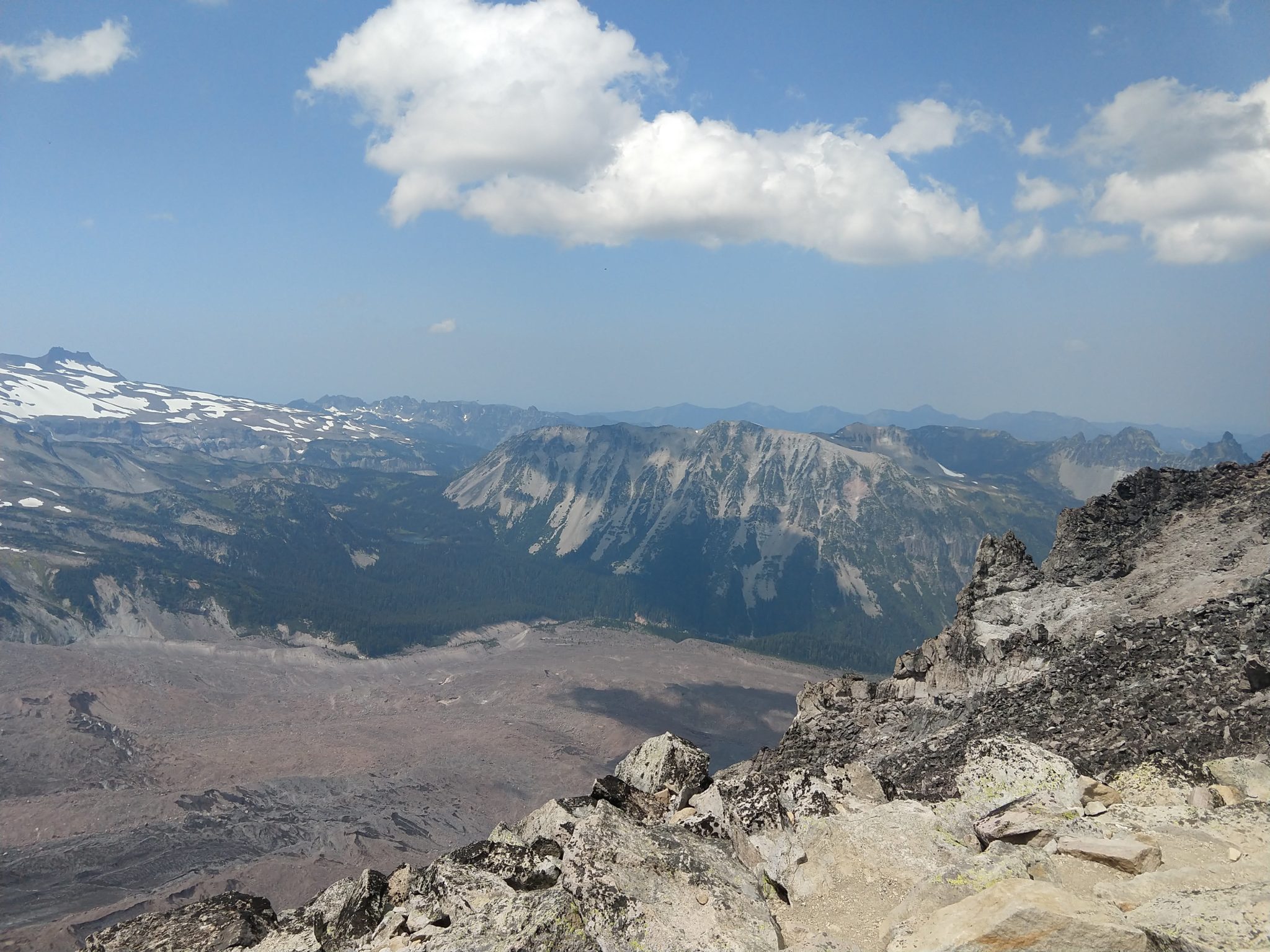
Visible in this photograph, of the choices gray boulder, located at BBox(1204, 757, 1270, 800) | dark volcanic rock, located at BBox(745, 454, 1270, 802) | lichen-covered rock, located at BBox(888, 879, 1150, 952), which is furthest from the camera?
dark volcanic rock, located at BBox(745, 454, 1270, 802)

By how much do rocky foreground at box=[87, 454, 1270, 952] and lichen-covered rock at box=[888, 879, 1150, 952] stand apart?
0.04 m

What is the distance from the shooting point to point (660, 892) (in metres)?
18.5

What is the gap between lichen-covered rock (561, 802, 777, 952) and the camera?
55.3 ft

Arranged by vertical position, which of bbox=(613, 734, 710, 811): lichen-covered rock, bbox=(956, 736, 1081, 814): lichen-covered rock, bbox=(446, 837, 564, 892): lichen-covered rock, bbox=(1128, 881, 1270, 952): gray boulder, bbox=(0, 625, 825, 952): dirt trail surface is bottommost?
bbox=(0, 625, 825, 952): dirt trail surface

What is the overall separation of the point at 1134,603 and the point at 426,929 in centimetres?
3589

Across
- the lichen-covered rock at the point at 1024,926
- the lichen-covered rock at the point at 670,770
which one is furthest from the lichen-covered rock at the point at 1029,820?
the lichen-covered rock at the point at 670,770

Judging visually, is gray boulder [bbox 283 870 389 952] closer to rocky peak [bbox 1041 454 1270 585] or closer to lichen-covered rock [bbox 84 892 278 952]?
lichen-covered rock [bbox 84 892 278 952]

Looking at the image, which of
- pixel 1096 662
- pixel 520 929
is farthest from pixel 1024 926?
pixel 1096 662

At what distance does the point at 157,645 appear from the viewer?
191875 millimetres

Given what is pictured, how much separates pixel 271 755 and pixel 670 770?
131328mm

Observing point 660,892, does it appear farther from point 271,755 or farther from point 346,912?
point 271,755

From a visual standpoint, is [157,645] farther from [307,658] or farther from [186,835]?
[186,835]

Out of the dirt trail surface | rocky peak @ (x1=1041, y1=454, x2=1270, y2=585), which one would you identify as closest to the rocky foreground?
rocky peak @ (x1=1041, y1=454, x2=1270, y2=585)

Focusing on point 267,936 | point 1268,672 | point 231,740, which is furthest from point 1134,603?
point 231,740
